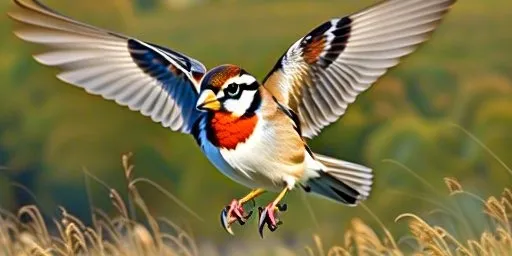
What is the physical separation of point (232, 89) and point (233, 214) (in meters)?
0.41

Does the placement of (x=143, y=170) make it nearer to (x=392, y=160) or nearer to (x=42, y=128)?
(x=42, y=128)

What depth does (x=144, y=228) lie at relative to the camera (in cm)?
379

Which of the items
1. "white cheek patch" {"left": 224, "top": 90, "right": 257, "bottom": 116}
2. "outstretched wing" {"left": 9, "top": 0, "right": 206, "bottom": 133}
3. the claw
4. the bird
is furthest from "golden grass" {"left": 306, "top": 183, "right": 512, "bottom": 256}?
"outstretched wing" {"left": 9, "top": 0, "right": 206, "bottom": 133}

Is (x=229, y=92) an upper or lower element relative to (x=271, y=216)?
upper

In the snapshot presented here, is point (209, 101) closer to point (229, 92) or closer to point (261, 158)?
point (229, 92)

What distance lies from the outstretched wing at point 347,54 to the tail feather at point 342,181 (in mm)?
124

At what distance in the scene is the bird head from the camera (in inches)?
138

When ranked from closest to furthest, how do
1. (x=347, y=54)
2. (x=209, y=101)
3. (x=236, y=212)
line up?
1. (x=209, y=101)
2. (x=347, y=54)
3. (x=236, y=212)

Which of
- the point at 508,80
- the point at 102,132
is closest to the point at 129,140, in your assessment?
Result: the point at 102,132

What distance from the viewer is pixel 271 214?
3682mm

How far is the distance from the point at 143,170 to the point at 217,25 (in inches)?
18.9

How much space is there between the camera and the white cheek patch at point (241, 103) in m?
3.51

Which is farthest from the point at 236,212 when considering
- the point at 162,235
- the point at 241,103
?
the point at 241,103

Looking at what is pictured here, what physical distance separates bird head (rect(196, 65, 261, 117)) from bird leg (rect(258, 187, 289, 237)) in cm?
30
